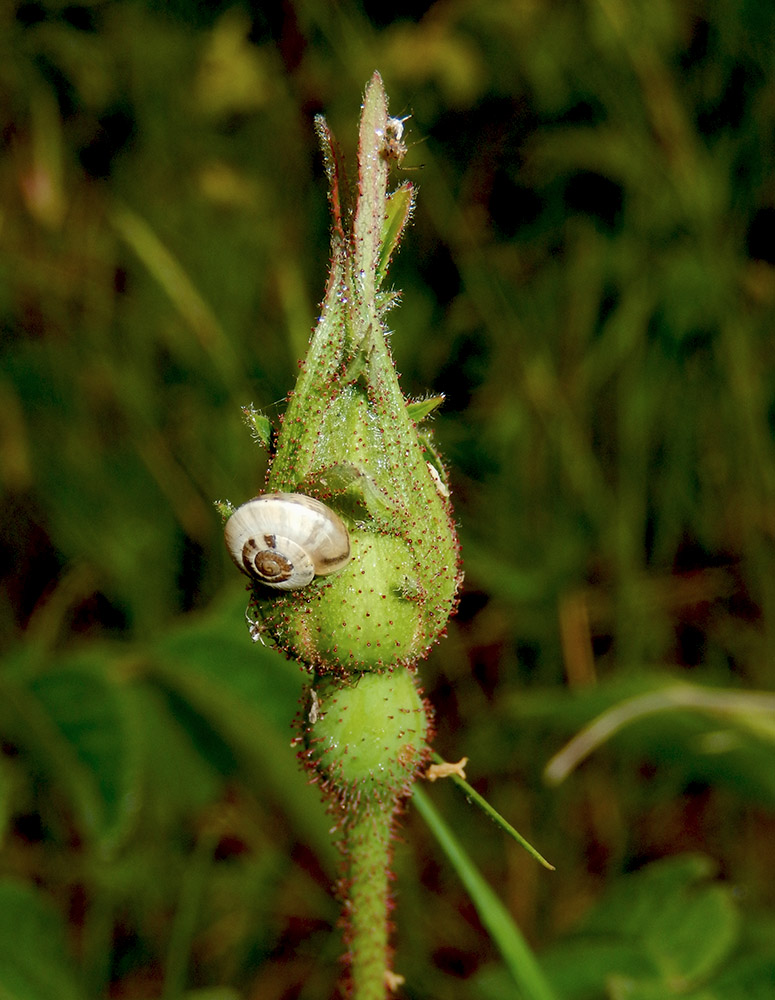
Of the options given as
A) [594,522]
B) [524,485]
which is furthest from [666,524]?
[524,485]

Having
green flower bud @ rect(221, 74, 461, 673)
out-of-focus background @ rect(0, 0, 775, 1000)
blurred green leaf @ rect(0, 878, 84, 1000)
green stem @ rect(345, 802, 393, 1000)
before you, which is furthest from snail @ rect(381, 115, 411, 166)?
blurred green leaf @ rect(0, 878, 84, 1000)

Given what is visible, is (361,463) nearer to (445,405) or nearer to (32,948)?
→ (32,948)

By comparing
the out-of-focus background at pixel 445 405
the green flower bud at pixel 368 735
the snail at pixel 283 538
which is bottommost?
the green flower bud at pixel 368 735

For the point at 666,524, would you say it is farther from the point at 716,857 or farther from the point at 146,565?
the point at 146,565

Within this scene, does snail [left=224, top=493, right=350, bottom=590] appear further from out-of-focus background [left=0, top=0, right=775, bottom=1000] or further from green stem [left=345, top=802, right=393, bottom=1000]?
out-of-focus background [left=0, top=0, right=775, bottom=1000]

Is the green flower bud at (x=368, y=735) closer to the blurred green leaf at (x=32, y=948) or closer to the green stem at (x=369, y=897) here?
the green stem at (x=369, y=897)

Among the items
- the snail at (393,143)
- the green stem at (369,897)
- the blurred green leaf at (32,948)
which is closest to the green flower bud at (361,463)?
the snail at (393,143)
